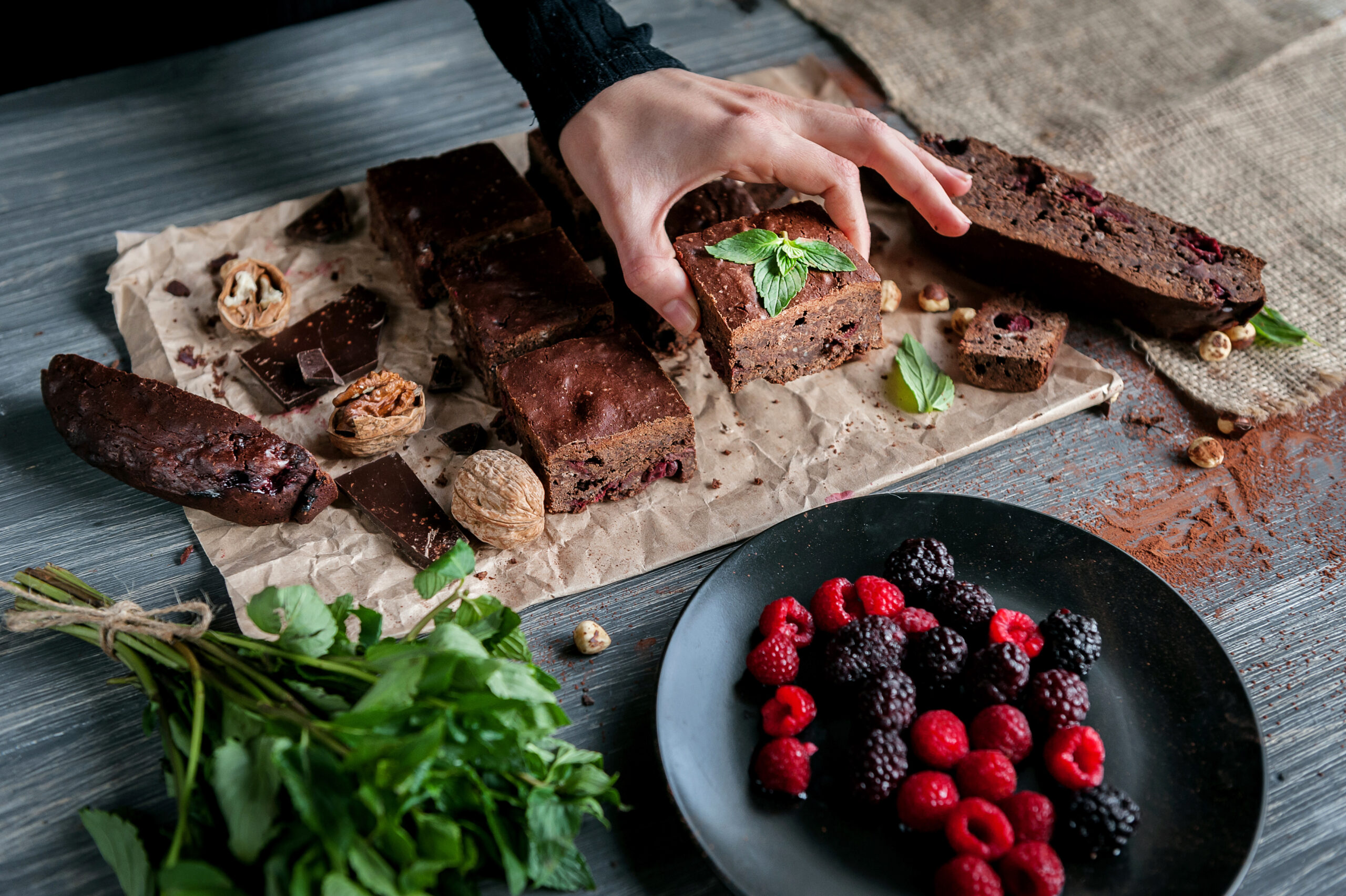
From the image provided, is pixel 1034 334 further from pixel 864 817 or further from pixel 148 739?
pixel 148 739

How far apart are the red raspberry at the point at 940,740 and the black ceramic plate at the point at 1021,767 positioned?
177 mm

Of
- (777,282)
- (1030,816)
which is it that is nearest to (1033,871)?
(1030,816)

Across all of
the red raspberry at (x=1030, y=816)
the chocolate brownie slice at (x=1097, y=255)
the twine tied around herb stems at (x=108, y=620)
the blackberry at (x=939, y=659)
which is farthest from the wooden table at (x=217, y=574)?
the blackberry at (x=939, y=659)

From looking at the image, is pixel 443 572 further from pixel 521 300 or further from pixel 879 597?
pixel 521 300

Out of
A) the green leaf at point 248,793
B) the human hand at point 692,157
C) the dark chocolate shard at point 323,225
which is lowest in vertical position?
the dark chocolate shard at point 323,225

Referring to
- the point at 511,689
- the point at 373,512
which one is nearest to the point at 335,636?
the point at 511,689

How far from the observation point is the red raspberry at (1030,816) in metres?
2.25

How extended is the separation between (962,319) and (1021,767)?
184 centimetres

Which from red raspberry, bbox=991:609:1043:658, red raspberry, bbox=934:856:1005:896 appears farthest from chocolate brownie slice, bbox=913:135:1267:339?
red raspberry, bbox=934:856:1005:896

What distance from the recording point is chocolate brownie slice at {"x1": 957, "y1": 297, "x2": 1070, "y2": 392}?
3471 mm

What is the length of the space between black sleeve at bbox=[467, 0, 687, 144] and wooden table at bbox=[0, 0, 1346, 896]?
0.93 meters

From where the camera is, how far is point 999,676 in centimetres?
246

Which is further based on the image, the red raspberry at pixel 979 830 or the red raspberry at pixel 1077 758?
the red raspberry at pixel 1077 758

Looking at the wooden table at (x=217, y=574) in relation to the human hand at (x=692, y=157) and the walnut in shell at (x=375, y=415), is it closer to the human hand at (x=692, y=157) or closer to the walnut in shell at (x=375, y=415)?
the walnut in shell at (x=375, y=415)
